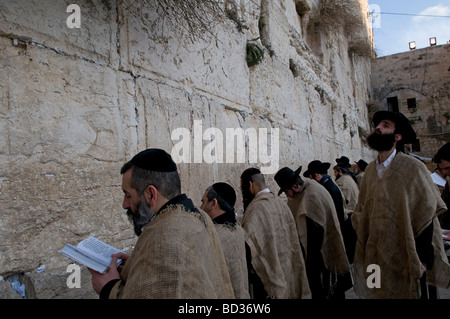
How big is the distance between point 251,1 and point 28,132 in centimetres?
447

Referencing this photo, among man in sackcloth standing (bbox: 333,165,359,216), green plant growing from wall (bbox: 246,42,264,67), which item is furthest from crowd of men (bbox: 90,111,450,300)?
green plant growing from wall (bbox: 246,42,264,67)

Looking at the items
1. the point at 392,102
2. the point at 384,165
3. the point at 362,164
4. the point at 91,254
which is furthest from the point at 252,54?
the point at 392,102

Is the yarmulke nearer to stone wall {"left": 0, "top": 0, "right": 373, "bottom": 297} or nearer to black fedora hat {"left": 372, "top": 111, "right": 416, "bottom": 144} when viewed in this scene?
stone wall {"left": 0, "top": 0, "right": 373, "bottom": 297}

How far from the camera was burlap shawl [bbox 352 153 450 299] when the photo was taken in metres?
2.48

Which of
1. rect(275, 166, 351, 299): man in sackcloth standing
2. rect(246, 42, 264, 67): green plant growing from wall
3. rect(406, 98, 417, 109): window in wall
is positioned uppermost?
rect(406, 98, 417, 109): window in wall

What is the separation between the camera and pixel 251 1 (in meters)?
5.27

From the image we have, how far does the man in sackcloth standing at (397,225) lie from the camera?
2.49 metres

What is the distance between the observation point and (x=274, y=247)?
108 inches

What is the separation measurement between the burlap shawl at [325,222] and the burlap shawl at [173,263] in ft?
7.84

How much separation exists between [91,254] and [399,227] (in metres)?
2.41

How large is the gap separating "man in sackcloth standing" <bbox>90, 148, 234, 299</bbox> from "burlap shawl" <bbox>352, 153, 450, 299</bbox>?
178 centimetres

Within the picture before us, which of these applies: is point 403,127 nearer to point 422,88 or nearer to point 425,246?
point 425,246
